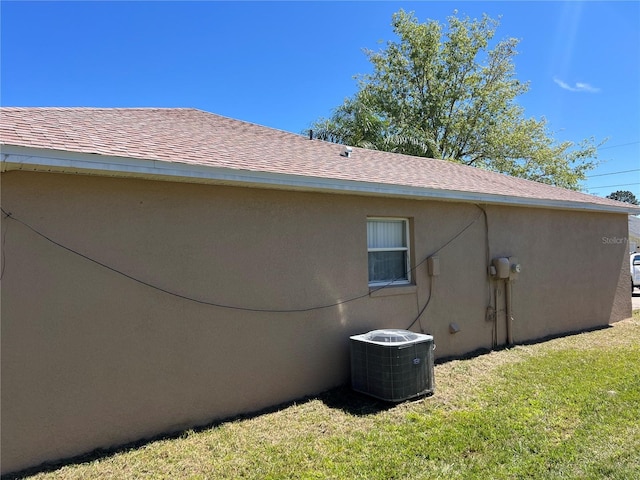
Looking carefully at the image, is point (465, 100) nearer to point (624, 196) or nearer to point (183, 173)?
point (183, 173)

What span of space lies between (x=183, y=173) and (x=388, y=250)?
3749 millimetres

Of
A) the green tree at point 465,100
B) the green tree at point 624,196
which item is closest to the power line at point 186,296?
the green tree at point 465,100

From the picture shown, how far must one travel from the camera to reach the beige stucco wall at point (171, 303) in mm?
4078

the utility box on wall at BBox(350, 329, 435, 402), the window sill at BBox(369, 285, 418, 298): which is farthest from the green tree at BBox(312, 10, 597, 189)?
the utility box on wall at BBox(350, 329, 435, 402)

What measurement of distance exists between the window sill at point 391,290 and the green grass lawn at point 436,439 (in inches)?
57.7

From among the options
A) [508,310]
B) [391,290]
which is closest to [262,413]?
[391,290]

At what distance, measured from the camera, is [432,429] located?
4.76 meters

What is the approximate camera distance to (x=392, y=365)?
18.0 ft

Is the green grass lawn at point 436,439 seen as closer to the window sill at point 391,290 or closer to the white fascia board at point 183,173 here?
the window sill at point 391,290

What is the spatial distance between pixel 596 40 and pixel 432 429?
548 inches

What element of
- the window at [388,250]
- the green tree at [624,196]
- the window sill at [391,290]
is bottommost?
the window sill at [391,290]

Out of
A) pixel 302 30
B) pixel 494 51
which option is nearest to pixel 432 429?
pixel 302 30

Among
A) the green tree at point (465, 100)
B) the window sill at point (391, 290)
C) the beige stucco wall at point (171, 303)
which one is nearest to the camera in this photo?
the beige stucco wall at point (171, 303)

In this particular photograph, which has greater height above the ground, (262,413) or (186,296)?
(186,296)
